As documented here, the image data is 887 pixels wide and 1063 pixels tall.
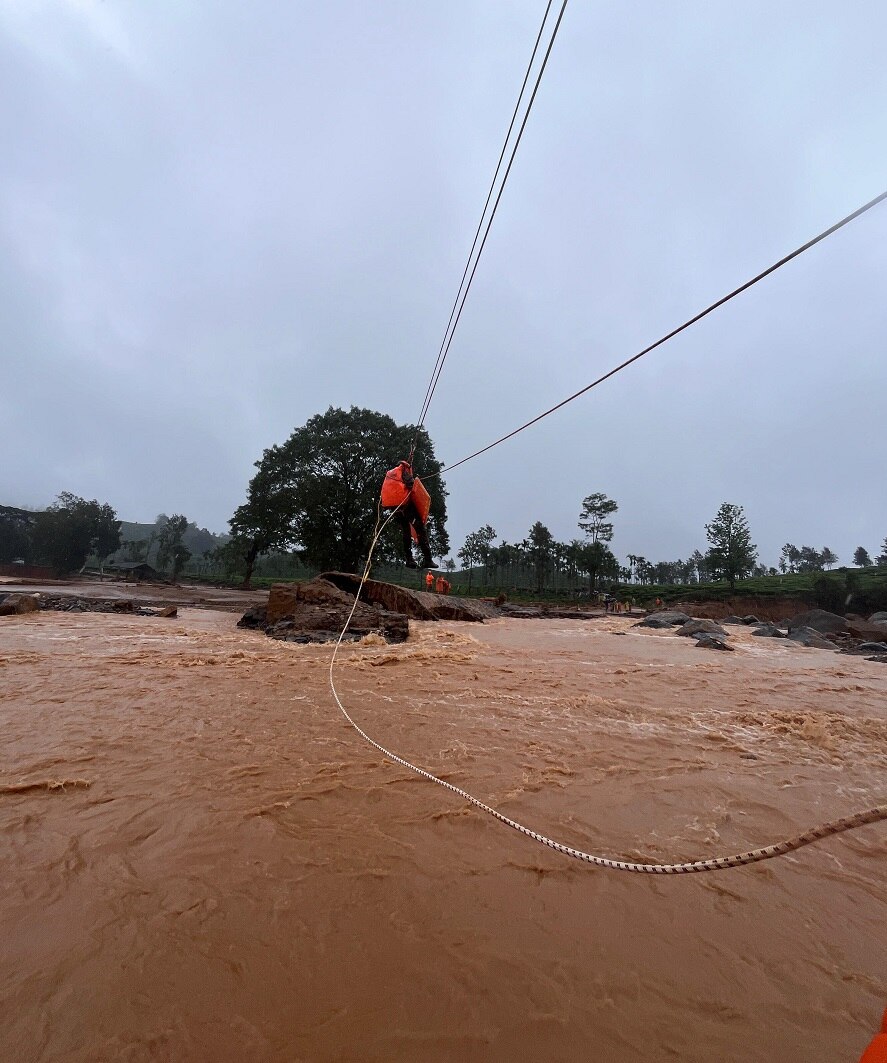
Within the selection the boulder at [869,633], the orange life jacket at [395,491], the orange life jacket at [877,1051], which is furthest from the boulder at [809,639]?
the orange life jacket at [877,1051]

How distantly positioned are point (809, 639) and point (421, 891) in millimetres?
15344

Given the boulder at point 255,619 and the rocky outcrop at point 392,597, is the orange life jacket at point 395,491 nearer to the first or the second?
the boulder at point 255,619

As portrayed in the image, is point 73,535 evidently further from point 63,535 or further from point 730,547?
point 730,547

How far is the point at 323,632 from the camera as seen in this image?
944 cm

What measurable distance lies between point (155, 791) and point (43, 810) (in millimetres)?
473

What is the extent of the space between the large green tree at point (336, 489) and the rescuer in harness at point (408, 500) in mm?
14092

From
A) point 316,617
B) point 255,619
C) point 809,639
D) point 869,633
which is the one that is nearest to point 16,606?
point 255,619

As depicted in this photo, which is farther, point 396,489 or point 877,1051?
point 396,489

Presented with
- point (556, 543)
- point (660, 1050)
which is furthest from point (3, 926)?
point (556, 543)

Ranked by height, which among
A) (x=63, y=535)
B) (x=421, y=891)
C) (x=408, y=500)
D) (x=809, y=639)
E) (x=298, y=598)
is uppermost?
(x=63, y=535)

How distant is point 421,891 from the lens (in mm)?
1830

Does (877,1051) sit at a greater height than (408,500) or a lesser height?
lesser

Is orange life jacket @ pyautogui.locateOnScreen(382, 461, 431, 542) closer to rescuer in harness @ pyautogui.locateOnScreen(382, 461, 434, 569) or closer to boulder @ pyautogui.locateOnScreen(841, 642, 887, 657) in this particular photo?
rescuer in harness @ pyautogui.locateOnScreen(382, 461, 434, 569)

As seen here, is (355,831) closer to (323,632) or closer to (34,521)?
(323,632)
